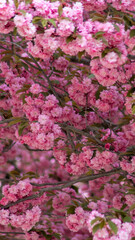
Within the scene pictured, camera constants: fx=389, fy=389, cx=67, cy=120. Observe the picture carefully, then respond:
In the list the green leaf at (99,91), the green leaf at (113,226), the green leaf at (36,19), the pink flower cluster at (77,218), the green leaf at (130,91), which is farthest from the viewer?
the green leaf at (99,91)

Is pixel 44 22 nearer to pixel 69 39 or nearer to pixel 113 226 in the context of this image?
pixel 69 39

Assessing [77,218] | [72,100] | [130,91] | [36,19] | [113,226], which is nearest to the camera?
[113,226]

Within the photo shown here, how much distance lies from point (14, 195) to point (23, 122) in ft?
2.39

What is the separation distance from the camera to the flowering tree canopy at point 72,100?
2.73m

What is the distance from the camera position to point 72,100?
4.06 metres

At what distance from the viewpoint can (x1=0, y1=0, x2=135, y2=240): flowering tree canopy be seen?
2.73 meters

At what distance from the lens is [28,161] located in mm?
7461

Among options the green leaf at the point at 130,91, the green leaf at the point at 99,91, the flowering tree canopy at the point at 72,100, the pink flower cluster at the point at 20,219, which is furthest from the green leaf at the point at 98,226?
the green leaf at the point at 99,91

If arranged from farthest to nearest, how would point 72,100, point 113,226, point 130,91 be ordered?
1. point 72,100
2. point 130,91
3. point 113,226

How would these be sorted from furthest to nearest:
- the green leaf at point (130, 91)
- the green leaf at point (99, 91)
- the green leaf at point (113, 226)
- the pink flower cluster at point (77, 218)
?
the green leaf at point (99, 91), the pink flower cluster at point (77, 218), the green leaf at point (130, 91), the green leaf at point (113, 226)

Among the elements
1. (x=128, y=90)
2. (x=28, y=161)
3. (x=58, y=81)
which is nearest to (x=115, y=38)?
(x=128, y=90)

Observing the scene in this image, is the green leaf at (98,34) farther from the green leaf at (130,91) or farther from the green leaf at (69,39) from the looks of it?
the green leaf at (130,91)

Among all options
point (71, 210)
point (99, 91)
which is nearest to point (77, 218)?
point (71, 210)

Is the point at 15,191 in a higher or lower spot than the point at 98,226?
lower
